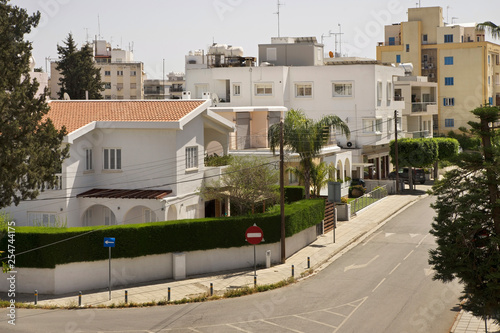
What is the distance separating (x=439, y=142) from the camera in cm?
6512

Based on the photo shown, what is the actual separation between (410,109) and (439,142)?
37.8ft

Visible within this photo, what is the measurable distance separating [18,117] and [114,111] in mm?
12151

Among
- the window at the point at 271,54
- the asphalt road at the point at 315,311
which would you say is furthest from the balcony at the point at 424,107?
the asphalt road at the point at 315,311

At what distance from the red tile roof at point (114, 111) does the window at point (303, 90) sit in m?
28.1

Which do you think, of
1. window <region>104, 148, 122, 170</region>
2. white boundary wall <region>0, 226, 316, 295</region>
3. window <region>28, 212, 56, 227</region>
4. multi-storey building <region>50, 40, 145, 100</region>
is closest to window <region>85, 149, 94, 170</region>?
window <region>104, 148, 122, 170</region>

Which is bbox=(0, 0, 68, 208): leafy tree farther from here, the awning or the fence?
the fence

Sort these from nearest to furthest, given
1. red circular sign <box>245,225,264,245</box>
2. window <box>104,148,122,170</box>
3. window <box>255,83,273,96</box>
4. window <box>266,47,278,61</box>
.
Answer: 1. red circular sign <box>245,225,264,245</box>
2. window <box>104,148,122,170</box>
3. window <box>255,83,273,96</box>
4. window <box>266,47,278,61</box>

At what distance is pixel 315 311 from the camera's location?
27.0 m

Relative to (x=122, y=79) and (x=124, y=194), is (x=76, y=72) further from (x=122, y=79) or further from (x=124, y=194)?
(x=124, y=194)

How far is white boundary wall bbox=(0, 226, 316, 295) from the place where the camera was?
97.3 ft

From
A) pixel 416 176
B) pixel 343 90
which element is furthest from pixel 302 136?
pixel 416 176

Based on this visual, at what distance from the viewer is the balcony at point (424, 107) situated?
76.7 meters

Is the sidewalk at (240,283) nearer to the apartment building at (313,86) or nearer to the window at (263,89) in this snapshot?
the apartment building at (313,86)

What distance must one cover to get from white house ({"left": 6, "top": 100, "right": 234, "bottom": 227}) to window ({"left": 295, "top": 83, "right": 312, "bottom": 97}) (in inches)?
1130
